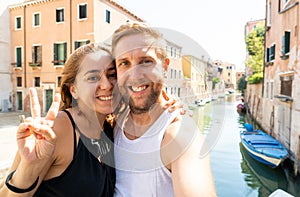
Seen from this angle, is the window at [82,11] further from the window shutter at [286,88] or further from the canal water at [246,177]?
the window shutter at [286,88]

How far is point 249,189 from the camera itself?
5.00 meters

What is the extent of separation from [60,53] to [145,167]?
10874 millimetres

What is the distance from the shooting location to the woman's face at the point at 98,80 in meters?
1.00

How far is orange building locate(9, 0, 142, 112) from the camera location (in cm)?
997

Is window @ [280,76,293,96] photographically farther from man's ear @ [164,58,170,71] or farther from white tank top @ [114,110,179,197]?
white tank top @ [114,110,179,197]

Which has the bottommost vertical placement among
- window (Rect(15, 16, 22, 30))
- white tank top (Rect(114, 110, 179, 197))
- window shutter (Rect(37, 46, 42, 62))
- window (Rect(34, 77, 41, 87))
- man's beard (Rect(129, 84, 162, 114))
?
white tank top (Rect(114, 110, 179, 197))

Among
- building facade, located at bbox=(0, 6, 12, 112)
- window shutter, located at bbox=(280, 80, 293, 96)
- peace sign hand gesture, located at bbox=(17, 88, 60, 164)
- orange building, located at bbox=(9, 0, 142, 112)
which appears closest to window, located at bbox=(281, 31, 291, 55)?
window shutter, located at bbox=(280, 80, 293, 96)

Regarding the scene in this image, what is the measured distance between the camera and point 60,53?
10.7m

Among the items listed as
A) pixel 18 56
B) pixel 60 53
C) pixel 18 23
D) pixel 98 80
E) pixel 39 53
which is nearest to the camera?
pixel 98 80

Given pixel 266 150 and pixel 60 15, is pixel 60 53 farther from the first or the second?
pixel 266 150

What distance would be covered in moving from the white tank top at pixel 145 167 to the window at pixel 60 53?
1051cm

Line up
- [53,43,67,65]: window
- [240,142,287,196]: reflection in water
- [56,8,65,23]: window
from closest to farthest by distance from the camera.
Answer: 1. [240,142,287,196]: reflection in water
2. [56,8,65,23]: window
3. [53,43,67,65]: window

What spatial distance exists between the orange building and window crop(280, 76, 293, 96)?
21.3 feet

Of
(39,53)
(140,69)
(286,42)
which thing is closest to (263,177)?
(286,42)
